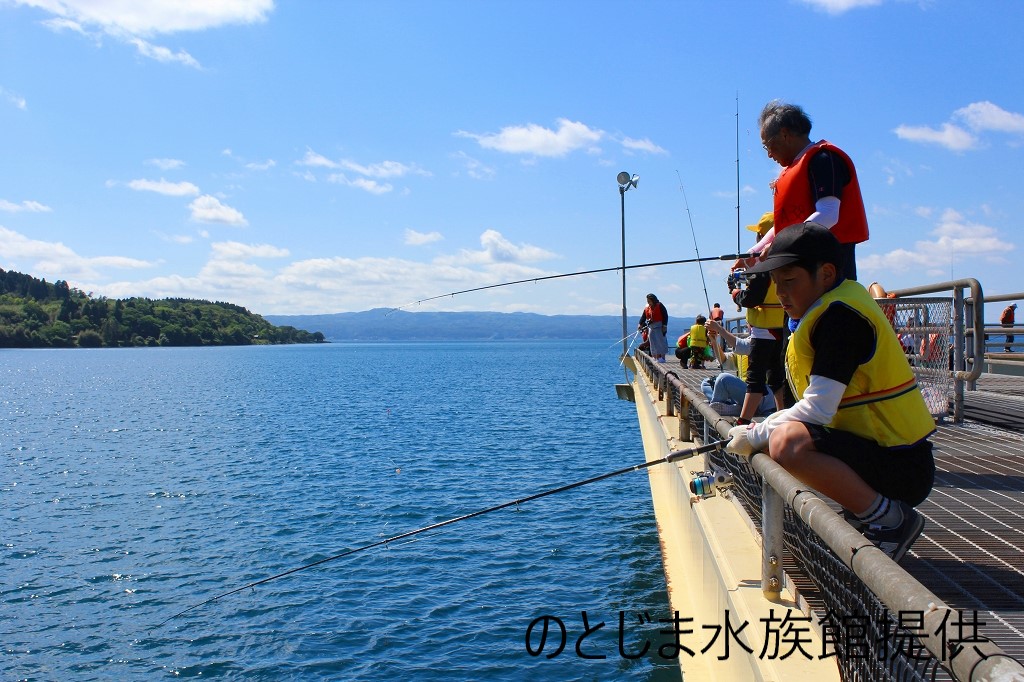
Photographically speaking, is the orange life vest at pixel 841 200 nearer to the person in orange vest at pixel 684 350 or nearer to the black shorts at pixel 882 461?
the black shorts at pixel 882 461

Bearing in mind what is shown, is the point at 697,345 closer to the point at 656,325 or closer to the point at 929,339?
the point at 656,325

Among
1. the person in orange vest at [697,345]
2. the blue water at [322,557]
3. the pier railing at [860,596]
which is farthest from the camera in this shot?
the person in orange vest at [697,345]

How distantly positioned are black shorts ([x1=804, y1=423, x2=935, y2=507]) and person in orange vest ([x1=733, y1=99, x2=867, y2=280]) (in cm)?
144

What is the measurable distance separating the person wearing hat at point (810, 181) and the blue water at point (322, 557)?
11.1 ft

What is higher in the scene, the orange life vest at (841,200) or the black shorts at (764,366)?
the orange life vest at (841,200)

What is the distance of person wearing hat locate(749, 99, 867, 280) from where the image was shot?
4.48m

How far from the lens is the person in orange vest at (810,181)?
4484mm

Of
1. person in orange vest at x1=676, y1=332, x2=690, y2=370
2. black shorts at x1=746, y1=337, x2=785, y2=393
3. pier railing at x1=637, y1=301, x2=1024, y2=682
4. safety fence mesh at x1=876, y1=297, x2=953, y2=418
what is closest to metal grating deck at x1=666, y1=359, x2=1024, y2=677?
pier railing at x1=637, y1=301, x2=1024, y2=682

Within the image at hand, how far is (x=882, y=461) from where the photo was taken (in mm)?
3176

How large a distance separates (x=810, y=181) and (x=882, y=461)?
1.95m

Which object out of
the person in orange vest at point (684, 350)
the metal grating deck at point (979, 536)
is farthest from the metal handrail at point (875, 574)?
the person in orange vest at point (684, 350)

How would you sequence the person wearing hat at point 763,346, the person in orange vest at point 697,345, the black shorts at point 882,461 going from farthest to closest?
the person in orange vest at point 697,345 → the person wearing hat at point 763,346 → the black shorts at point 882,461

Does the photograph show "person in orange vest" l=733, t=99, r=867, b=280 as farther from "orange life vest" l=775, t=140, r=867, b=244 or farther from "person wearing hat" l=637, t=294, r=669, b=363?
"person wearing hat" l=637, t=294, r=669, b=363

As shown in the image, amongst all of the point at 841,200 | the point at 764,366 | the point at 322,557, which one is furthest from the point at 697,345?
the point at 841,200
